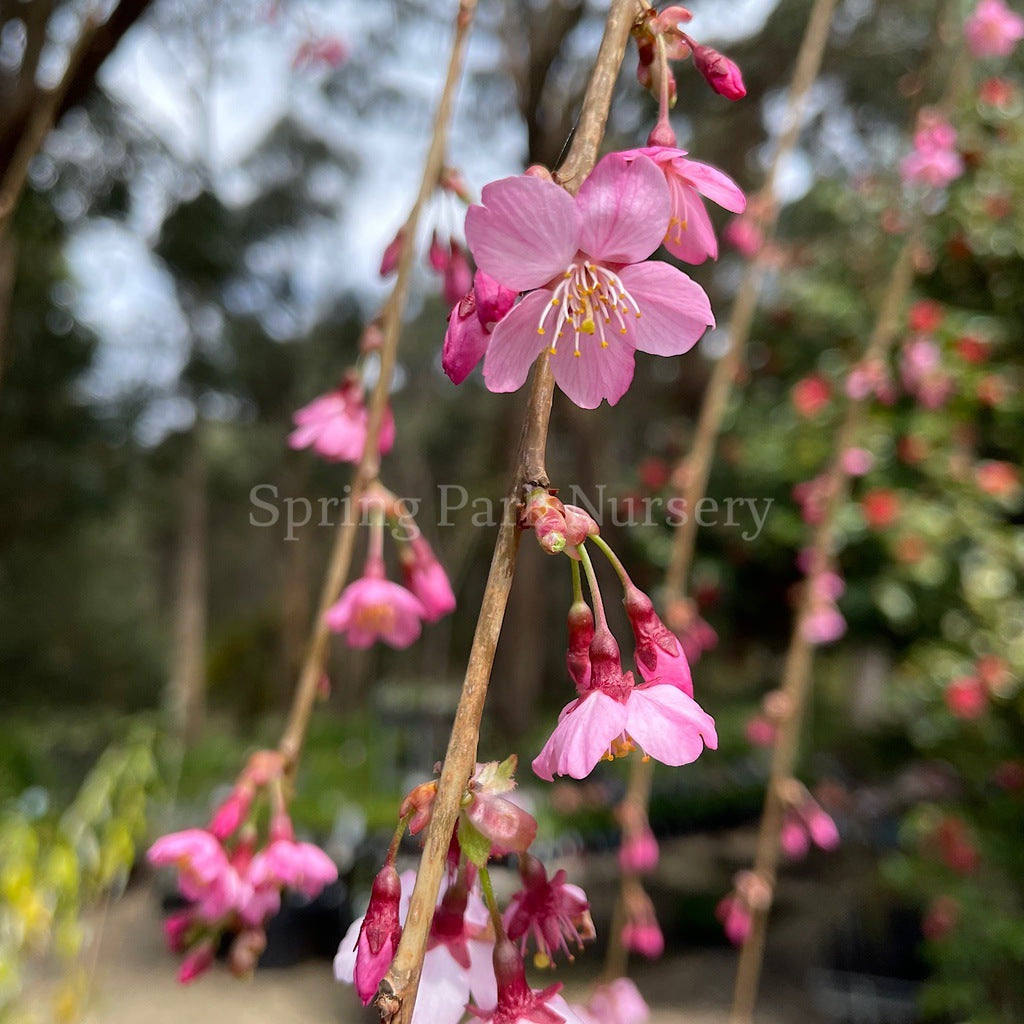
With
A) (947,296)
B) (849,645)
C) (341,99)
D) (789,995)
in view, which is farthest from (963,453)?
(341,99)

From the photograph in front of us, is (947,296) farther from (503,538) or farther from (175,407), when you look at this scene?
(175,407)

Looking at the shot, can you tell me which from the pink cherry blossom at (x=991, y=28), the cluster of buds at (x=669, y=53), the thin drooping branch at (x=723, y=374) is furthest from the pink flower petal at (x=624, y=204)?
the pink cherry blossom at (x=991, y=28)

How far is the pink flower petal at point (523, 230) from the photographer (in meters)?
0.29

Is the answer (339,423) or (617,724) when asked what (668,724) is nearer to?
(617,724)

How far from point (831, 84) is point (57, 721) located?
5971 millimetres

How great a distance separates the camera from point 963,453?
7.55ft

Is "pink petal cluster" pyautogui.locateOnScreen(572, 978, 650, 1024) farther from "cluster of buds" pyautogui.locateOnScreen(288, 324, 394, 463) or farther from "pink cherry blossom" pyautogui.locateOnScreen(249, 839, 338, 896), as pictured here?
"cluster of buds" pyautogui.locateOnScreen(288, 324, 394, 463)

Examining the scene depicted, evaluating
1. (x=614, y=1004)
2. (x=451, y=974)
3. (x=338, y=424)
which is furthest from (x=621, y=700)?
(x=614, y=1004)

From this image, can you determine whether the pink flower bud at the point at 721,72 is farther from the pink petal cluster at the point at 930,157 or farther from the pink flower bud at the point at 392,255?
the pink petal cluster at the point at 930,157

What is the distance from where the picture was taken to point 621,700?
34cm

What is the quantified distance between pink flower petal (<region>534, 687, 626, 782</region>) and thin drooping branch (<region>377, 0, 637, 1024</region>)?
5 centimetres

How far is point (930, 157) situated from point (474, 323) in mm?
2115

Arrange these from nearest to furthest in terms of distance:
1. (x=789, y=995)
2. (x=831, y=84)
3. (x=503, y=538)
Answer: (x=503, y=538), (x=831, y=84), (x=789, y=995)

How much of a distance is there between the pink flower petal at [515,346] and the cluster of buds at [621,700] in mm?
74
